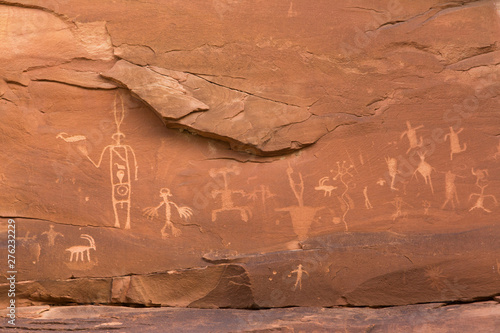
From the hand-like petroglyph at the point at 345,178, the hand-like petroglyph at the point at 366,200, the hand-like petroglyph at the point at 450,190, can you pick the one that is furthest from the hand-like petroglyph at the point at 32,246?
the hand-like petroglyph at the point at 450,190

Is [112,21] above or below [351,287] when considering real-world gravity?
above

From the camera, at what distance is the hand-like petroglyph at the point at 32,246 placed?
4680mm

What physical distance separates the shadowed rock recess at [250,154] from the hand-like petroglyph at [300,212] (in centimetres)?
2

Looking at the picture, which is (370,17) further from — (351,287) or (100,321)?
(100,321)

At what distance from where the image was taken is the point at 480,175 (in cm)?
493

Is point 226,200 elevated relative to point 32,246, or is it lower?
elevated

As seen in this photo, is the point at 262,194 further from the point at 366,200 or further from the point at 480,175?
the point at 480,175

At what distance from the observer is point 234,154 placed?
4.93 m

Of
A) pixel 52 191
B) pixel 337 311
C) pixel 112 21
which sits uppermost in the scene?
pixel 112 21

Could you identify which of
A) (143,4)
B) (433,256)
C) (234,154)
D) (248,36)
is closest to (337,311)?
(433,256)

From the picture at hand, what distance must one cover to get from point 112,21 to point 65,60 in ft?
1.76

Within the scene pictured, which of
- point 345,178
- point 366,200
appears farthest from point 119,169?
point 366,200

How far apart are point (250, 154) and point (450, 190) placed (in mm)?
1773

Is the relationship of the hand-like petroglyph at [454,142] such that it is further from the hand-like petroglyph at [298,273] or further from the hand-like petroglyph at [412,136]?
the hand-like petroglyph at [298,273]
